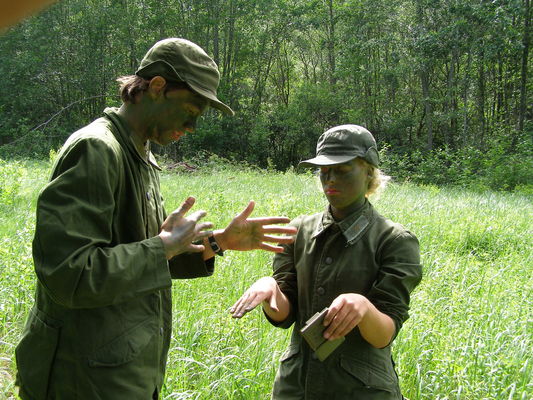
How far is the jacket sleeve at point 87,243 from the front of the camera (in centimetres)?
140

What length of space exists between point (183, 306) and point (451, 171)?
17371 millimetres

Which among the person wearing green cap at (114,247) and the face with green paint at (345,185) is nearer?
the person wearing green cap at (114,247)

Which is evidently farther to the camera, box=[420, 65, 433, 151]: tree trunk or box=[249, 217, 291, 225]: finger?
box=[420, 65, 433, 151]: tree trunk

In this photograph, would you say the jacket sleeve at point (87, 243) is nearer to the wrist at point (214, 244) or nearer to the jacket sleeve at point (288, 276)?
the wrist at point (214, 244)

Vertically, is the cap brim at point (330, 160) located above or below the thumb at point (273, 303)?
above

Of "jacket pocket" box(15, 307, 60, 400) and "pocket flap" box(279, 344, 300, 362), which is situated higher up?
"jacket pocket" box(15, 307, 60, 400)

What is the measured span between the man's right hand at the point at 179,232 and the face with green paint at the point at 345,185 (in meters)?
0.59

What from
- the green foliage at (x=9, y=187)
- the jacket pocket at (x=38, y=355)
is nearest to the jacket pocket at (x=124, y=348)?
the jacket pocket at (x=38, y=355)

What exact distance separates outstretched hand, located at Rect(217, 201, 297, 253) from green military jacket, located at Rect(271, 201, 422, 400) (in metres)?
0.14

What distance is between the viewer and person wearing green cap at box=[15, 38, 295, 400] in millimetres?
1421

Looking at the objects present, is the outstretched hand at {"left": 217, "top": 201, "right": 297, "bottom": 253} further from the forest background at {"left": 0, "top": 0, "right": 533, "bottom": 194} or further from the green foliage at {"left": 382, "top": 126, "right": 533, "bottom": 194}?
the forest background at {"left": 0, "top": 0, "right": 533, "bottom": 194}

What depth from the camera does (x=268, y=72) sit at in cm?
3039

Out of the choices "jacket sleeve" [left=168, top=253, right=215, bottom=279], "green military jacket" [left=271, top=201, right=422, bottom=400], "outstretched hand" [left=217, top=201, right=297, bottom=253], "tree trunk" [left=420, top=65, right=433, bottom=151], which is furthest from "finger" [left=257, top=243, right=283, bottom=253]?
"tree trunk" [left=420, top=65, right=433, bottom=151]

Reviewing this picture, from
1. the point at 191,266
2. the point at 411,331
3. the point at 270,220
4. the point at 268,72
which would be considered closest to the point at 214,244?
the point at 191,266
